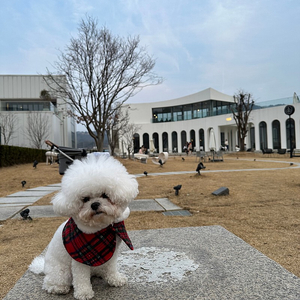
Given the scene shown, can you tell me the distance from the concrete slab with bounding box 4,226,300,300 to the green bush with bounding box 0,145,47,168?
561 inches

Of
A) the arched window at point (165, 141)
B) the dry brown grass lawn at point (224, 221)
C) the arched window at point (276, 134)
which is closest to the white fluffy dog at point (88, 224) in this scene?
the dry brown grass lawn at point (224, 221)

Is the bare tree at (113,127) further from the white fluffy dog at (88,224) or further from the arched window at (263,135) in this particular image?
the white fluffy dog at (88,224)

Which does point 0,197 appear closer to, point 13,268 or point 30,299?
point 13,268

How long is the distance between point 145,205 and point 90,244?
4.17m

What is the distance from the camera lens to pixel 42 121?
2847cm

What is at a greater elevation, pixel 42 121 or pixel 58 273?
pixel 42 121

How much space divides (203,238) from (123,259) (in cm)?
108

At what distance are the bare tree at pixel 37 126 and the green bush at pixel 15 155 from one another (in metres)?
6.64

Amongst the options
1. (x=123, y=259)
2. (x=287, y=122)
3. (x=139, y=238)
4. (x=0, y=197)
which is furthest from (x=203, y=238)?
(x=287, y=122)

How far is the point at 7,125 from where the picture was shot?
91.1ft

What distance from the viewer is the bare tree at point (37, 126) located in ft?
91.6

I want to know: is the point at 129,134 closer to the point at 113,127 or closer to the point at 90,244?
the point at 113,127

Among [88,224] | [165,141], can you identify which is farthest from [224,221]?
[165,141]

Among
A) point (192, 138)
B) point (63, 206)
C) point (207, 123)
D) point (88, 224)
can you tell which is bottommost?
point (88, 224)
